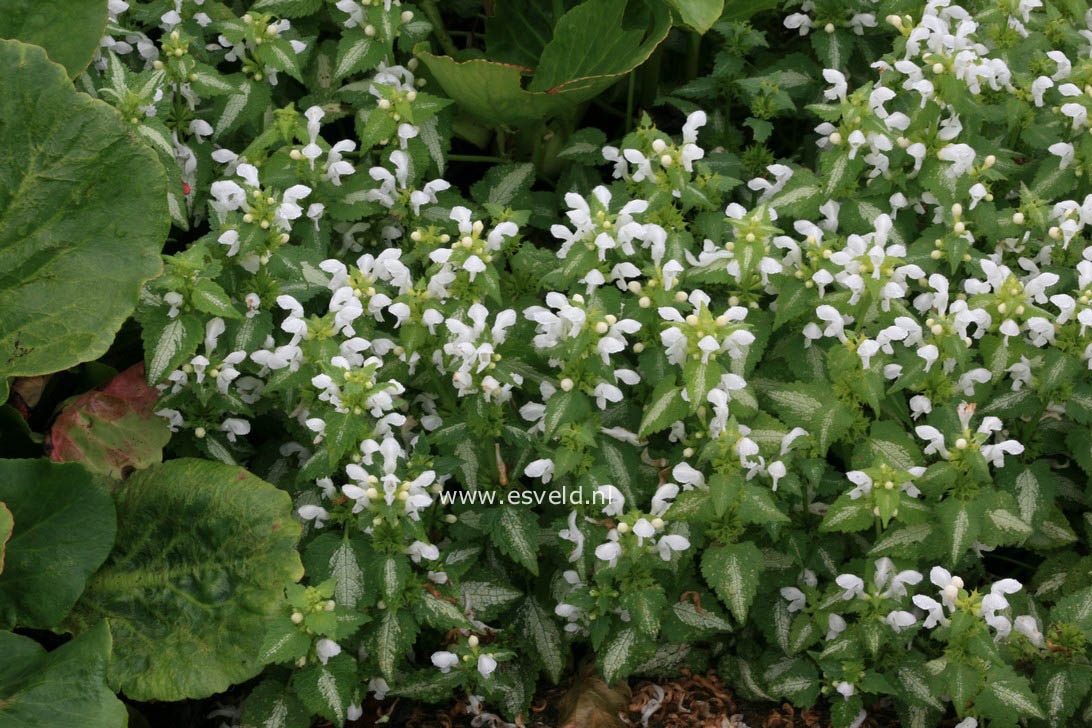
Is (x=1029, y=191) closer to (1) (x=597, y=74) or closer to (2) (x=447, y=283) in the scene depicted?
(1) (x=597, y=74)

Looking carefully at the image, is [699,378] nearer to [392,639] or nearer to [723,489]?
[723,489]

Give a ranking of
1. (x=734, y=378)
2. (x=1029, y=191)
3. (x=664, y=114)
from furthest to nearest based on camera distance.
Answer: (x=664, y=114)
(x=1029, y=191)
(x=734, y=378)

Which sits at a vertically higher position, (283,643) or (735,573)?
(735,573)

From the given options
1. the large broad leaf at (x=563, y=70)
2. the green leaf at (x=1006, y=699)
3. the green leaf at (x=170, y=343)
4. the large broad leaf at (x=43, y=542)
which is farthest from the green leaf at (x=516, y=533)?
the large broad leaf at (x=563, y=70)

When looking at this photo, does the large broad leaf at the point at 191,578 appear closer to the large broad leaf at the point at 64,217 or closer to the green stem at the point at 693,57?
the large broad leaf at the point at 64,217

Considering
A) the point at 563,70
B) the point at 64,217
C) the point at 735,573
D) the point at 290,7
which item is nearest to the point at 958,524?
the point at 735,573

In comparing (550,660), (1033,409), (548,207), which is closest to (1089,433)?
(1033,409)

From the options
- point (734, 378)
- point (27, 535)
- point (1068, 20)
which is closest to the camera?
point (734, 378)

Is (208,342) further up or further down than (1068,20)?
further down
